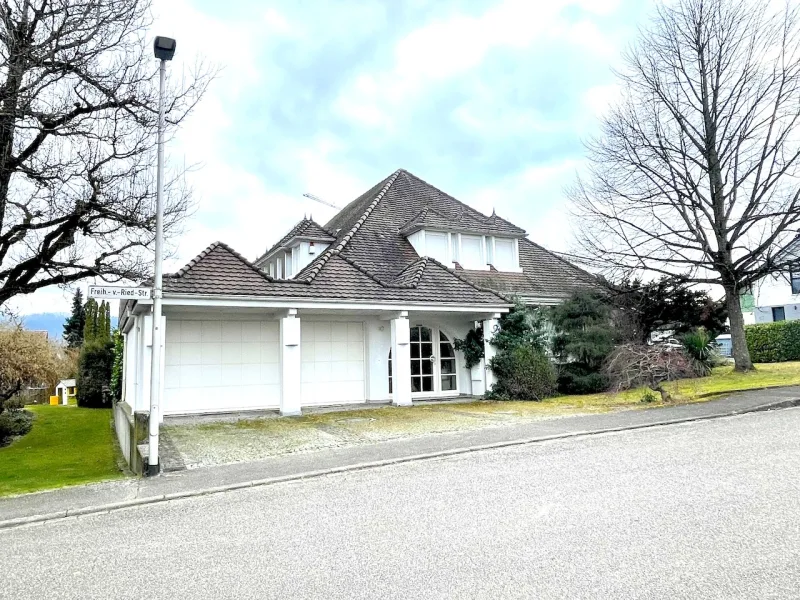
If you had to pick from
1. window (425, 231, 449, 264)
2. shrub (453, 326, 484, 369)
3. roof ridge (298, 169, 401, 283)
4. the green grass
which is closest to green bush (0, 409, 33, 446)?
the green grass

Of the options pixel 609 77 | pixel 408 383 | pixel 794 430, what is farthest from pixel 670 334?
pixel 794 430

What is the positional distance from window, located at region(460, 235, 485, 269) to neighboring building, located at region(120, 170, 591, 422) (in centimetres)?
4

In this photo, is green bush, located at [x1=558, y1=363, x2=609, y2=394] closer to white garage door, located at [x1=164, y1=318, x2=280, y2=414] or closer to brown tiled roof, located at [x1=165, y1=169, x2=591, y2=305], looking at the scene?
brown tiled roof, located at [x1=165, y1=169, x2=591, y2=305]

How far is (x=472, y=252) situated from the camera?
20.8 metres

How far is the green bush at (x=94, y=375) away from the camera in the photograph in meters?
25.4

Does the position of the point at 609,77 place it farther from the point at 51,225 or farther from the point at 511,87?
the point at 51,225

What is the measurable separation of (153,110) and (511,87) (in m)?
8.55

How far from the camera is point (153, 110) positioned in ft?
41.8

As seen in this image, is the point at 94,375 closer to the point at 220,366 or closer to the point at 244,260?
the point at 220,366

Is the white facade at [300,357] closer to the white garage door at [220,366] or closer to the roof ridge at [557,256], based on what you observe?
the white garage door at [220,366]

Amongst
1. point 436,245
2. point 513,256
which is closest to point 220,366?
point 436,245

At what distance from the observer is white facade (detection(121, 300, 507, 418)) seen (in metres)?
13.9

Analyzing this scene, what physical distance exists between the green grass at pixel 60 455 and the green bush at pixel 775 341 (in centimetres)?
2804

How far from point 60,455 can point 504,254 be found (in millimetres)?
15479
